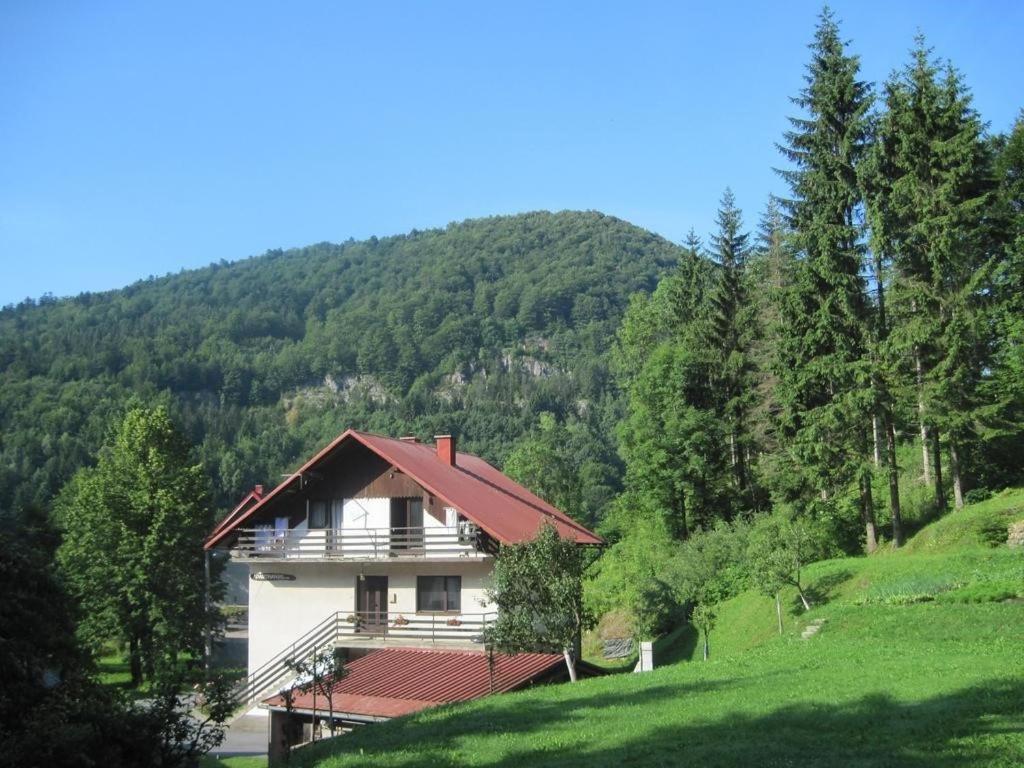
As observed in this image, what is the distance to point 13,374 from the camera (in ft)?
471

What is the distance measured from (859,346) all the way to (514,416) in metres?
131

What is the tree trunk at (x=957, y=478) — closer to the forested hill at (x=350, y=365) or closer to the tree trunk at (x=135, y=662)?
the tree trunk at (x=135, y=662)

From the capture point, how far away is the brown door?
103ft

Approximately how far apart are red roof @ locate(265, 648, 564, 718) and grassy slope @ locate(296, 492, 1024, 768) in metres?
3.71

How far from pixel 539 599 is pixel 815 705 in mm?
10296

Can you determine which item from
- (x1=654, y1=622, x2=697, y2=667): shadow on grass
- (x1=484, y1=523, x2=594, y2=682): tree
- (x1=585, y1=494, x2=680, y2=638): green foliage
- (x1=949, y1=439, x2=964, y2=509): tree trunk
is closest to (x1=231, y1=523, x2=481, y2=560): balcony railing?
(x1=585, y1=494, x2=680, y2=638): green foliage

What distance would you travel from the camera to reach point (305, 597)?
108 feet

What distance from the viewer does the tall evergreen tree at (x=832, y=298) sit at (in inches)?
1277

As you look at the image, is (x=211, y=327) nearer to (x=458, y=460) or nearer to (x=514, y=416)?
(x=514, y=416)

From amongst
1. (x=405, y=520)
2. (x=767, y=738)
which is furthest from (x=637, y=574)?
(x=767, y=738)

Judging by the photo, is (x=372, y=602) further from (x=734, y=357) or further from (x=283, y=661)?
(x=734, y=357)

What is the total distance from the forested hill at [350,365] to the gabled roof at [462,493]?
90.9 meters

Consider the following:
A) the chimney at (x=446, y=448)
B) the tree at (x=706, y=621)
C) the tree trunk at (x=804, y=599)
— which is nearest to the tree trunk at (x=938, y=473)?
the tree trunk at (x=804, y=599)

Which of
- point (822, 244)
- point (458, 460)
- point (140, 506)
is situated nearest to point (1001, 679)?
point (822, 244)
